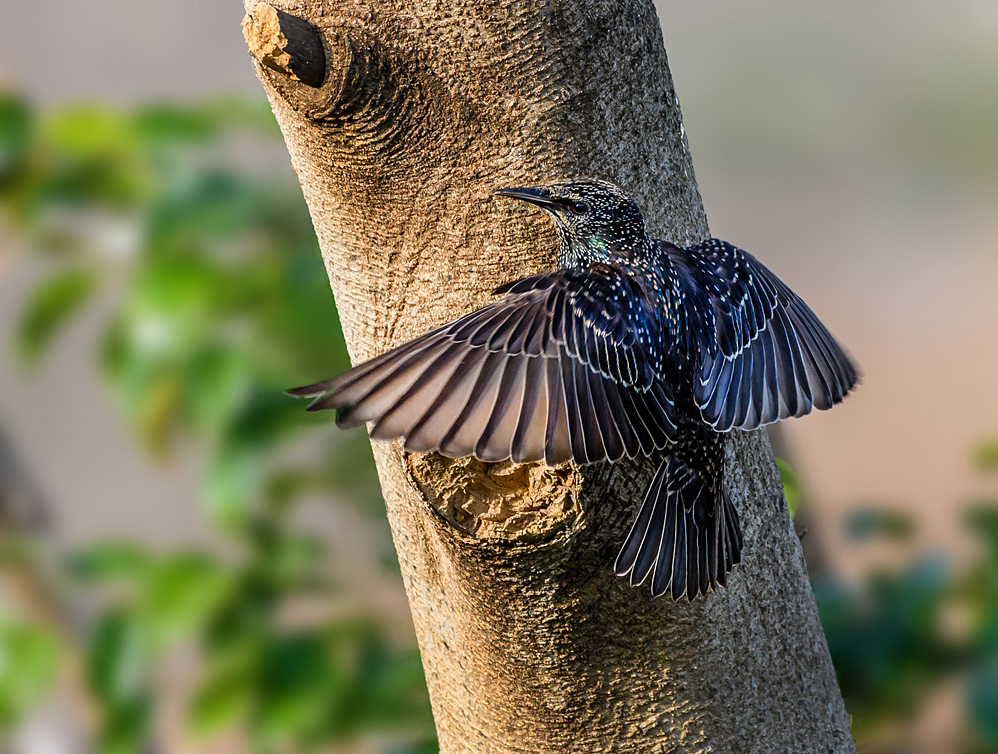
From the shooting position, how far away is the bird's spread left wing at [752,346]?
0.68m

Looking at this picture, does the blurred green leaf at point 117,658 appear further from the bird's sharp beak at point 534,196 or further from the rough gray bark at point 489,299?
the bird's sharp beak at point 534,196

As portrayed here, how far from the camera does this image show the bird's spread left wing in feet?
2.23

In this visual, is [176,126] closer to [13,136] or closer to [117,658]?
[13,136]

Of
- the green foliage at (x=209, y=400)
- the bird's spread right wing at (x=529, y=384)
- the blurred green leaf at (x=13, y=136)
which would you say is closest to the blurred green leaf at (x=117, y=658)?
the green foliage at (x=209, y=400)

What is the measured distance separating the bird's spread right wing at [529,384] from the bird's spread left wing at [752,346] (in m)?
0.05

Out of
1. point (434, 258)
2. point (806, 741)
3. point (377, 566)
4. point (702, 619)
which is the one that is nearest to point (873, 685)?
point (377, 566)

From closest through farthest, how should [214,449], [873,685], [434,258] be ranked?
[434,258] → [214,449] → [873,685]

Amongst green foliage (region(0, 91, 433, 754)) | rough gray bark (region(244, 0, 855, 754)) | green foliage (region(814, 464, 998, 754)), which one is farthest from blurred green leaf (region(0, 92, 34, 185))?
green foliage (region(814, 464, 998, 754))

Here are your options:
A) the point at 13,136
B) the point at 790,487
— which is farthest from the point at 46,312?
the point at 790,487

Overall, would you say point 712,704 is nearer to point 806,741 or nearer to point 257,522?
point 806,741

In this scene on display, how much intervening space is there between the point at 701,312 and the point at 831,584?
109 cm

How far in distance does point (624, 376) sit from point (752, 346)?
136mm

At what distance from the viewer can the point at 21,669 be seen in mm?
1453

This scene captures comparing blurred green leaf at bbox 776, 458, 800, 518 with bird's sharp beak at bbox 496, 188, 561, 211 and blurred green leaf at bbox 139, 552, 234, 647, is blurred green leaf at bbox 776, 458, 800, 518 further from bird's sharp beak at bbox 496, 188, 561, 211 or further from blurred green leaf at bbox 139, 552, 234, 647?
blurred green leaf at bbox 139, 552, 234, 647
